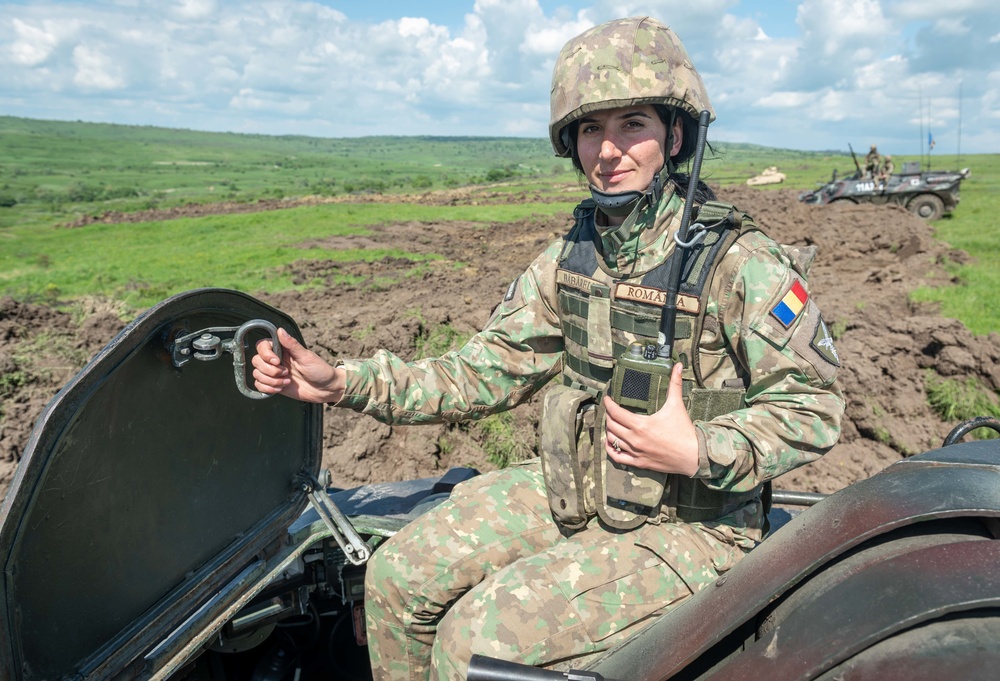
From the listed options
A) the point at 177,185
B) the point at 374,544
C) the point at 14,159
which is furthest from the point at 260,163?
the point at 374,544

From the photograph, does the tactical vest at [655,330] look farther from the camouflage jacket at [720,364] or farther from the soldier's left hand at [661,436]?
the soldier's left hand at [661,436]

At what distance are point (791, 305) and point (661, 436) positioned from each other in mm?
537

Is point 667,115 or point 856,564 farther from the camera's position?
point 667,115

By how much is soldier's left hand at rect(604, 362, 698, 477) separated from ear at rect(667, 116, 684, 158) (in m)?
0.88

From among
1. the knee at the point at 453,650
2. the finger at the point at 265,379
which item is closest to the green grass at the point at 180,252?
the finger at the point at 265,379

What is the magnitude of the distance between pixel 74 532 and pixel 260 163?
10201 centimetres

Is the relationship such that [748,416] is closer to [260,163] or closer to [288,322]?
[288,322]

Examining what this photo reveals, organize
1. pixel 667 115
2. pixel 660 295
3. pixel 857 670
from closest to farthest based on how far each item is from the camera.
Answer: pixel 857 670 < pixel 660 295 < pixel 667 115

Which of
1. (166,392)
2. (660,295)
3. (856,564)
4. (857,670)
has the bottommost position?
(857,670)

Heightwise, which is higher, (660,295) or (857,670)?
(660,295)

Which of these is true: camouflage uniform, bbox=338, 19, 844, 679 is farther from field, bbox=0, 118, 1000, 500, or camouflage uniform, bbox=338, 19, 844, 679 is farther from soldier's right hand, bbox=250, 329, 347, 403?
field, bbox=0, 118, 1000, 500

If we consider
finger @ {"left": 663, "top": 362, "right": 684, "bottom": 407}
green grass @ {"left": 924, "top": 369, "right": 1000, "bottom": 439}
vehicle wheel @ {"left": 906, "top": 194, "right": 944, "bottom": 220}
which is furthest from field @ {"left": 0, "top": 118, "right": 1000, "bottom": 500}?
finger @ {"left": 663, "top": 362, "right": 684, "bottom": 407}

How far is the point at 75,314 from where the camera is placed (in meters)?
9.09

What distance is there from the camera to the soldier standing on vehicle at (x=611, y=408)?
1.81m
